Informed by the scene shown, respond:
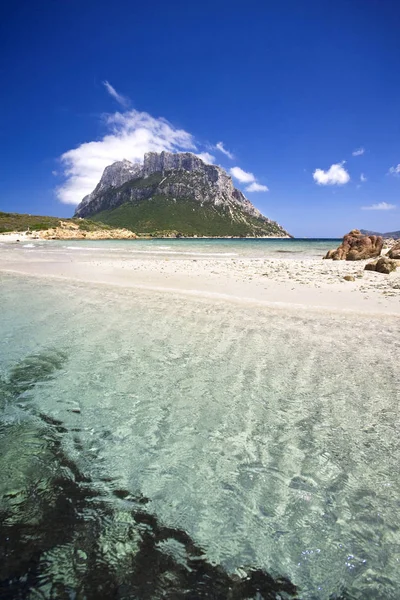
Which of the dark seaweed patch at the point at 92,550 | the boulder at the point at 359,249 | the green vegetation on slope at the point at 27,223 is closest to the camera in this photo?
the dark seaweed patch at the point at 92,550

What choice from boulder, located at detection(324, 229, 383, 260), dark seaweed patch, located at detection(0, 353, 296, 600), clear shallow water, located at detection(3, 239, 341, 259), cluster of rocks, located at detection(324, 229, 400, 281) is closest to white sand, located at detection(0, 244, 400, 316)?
dark seaweed patch, located at detection(0, 353, 296, 600)

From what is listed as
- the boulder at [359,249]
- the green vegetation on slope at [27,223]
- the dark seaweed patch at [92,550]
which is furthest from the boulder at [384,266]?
the green vegetation on slope at [27,223]

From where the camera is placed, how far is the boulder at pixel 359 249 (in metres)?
35.5

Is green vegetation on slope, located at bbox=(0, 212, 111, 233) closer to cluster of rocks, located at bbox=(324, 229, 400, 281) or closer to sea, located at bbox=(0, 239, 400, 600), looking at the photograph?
cluster of rocks, located at bbox=(324, 229, 400, 281)

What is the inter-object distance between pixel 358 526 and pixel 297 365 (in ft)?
12.8

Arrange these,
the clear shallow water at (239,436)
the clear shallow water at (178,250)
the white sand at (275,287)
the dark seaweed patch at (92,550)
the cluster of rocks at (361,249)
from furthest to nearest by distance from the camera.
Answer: the clear shallow water at (178,250), the cluster of rocks at (361,249), the white sand at (275,287), the clear shallow water at (239,436), the dark seaweed patch at (92,550)

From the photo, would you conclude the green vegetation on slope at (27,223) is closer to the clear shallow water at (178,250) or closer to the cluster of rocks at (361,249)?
the clear shallow water at (178,250)

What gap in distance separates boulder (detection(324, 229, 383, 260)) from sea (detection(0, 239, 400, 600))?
101 feet

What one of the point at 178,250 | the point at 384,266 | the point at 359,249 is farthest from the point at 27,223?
the point at 384,266

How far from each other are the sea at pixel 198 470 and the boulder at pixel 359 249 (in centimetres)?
3083

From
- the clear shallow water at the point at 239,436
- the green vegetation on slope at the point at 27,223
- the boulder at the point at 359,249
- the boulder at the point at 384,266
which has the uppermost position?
the green vegetation on slope at the point at 27,223

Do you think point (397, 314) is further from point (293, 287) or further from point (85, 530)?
point (85, 530)

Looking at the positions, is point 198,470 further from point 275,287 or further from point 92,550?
point 275,287

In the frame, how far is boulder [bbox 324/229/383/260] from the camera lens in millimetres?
35453
